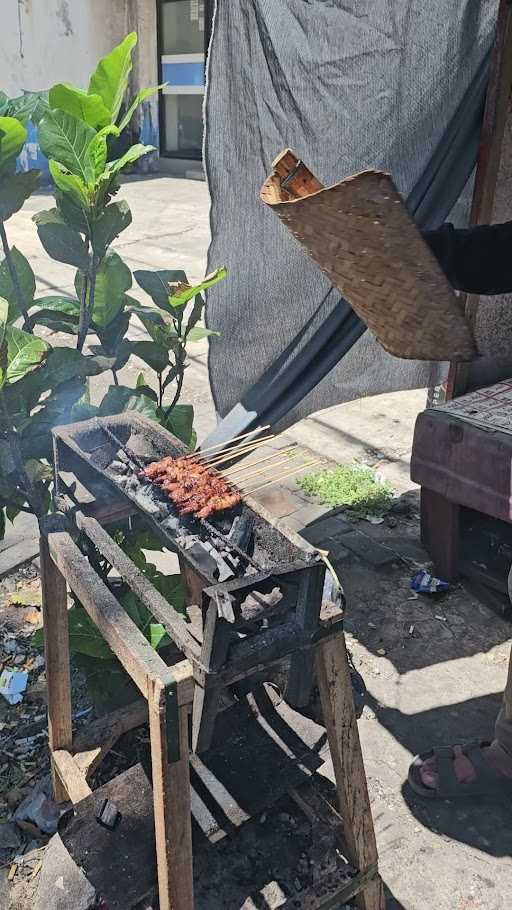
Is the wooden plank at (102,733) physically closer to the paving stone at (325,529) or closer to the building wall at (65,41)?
the paving stone at (325,529)

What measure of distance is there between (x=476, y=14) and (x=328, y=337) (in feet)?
5.14

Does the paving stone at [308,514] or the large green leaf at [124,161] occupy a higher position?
the large green leaf at [124,161]

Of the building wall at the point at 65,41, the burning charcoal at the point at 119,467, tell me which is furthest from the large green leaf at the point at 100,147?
the building wall at the point at 65,41

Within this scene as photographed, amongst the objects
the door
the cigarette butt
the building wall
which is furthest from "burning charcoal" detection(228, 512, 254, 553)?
the door

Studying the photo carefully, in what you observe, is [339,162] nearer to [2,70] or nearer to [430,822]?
[430,822]

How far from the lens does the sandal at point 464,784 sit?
2625mm

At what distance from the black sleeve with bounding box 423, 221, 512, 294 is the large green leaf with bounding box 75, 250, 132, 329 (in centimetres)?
128

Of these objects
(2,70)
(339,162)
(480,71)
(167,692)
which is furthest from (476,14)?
(2,70)

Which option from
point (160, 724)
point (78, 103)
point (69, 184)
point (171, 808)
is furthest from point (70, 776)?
point (78, 103)

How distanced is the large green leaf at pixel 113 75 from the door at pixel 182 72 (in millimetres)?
13969

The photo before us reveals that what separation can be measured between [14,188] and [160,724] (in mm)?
1993

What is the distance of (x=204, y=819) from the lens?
2.19m

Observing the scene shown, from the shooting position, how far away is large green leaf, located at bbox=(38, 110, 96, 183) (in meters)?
2.71

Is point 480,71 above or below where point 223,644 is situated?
above
